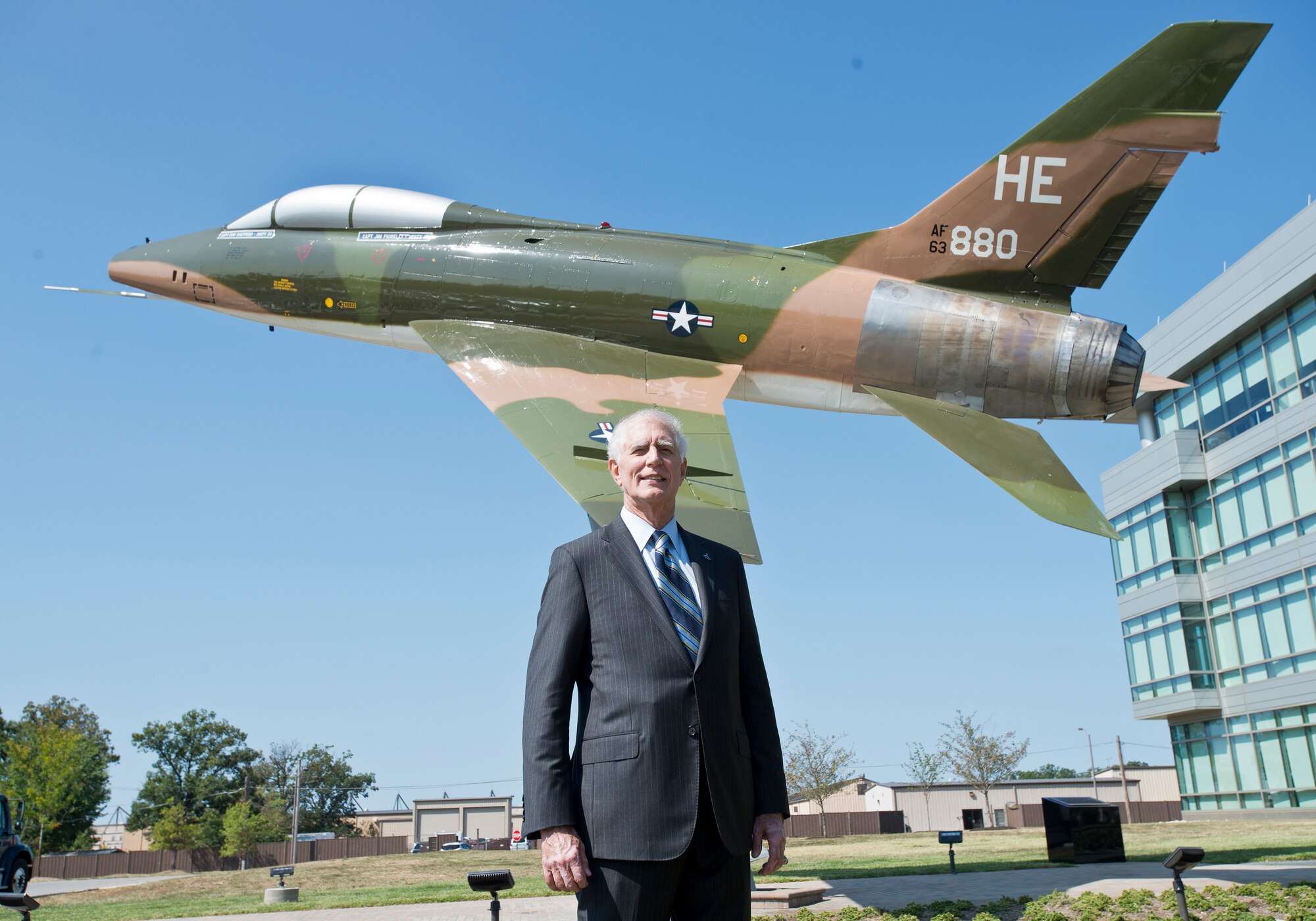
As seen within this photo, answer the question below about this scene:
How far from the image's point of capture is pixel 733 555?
12.3 feet

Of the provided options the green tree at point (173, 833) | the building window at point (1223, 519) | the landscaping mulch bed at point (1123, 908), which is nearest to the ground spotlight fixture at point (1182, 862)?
the landscaping mulch bed at point (1123, 908)

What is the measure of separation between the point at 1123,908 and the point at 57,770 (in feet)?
171

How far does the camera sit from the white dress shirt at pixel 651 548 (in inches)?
135

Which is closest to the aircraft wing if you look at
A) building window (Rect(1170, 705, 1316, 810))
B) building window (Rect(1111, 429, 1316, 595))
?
building window (Rect(1111, 429, 1316, 595))

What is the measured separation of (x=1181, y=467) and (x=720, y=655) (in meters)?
30.5

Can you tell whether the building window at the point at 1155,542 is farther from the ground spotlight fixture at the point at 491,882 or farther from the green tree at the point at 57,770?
the green tree at the point at 57,770

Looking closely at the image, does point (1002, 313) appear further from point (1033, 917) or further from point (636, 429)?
point (636, 429)

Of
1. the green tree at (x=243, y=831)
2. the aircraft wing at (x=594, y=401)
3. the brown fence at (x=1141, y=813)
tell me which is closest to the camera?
the aircraft wing at (x=594, y=401)

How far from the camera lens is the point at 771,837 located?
Answer: 3270mm

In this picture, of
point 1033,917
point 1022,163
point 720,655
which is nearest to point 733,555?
point 720,655

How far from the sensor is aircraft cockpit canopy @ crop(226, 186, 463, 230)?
1103 centimetres

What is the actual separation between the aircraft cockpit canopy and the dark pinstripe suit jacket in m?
8.44

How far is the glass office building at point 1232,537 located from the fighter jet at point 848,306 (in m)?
19.0

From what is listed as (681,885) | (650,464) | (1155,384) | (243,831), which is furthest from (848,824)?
(650,464)
